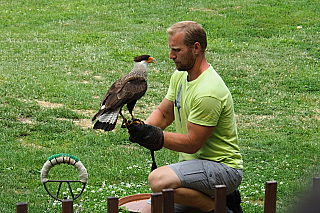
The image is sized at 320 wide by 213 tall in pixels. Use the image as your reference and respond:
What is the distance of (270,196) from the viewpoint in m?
3.21

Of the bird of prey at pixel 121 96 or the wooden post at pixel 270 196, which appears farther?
the bird of prey at pixel 121 96

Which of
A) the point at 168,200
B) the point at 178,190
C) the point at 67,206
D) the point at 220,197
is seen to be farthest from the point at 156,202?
the point at 178,190

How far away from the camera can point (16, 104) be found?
8.86 metres

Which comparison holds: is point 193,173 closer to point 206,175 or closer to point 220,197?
point 206,175

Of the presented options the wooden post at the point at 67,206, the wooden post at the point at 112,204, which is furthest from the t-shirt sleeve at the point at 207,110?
the wooden post at the point at 67,206

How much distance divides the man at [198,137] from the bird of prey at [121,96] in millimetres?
269

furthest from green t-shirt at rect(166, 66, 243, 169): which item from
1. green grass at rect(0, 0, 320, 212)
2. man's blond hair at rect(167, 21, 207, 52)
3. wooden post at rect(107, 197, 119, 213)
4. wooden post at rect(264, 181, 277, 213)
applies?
wooden post at rect(107, 197, 119, 213)

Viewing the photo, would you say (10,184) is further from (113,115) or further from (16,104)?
(16,104)

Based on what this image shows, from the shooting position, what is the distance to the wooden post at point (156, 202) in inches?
117

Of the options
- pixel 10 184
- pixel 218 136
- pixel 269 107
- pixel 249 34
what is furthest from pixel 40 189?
pixel 249 34

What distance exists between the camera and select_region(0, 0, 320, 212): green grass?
6188mm

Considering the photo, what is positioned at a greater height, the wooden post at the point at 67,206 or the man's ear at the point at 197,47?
the man's ear at the point at 197,47

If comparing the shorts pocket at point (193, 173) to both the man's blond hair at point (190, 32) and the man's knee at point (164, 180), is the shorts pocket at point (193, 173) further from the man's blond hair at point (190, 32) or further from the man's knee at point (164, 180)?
the man's blond hair at point (190, 32)

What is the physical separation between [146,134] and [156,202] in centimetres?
113
